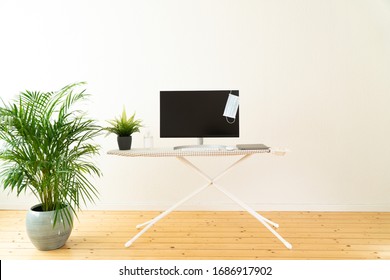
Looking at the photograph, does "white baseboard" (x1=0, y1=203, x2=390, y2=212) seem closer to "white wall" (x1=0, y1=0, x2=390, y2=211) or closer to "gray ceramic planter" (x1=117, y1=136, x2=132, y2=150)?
"white wall" (x1=0, y1=0, x2=390, y2=211)

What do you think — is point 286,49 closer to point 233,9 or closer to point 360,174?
point 233,9

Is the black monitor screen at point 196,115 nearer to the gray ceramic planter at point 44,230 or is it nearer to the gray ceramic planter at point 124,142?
the gray ceramic planter at point 124,142

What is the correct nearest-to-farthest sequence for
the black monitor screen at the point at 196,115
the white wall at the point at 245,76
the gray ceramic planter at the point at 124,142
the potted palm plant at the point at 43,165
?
the potted palm plant at the point at 43,165, the gray ceramic planter at the point at 124,142, the black monitor screen at the point at 196,115, the white wall at the point at 245,76

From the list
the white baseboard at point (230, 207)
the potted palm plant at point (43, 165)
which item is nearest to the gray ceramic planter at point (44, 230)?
the potted palm plant at point (43, 165)

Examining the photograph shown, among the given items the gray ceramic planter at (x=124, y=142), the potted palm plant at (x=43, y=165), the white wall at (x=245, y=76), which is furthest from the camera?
the white wall at (x=245, y=76)

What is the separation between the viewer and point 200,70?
9.78ft

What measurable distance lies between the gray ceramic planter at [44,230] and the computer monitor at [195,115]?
103cm

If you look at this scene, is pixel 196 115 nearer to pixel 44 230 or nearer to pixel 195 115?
pixel 195 115

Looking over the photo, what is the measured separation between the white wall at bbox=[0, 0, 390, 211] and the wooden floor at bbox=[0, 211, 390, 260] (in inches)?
8.6

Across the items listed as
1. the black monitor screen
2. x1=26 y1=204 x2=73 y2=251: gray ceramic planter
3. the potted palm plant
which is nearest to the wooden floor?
x1=26 y1=204 x2=73 y2=251: gray ceramic planter

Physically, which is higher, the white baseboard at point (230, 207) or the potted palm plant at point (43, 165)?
the potted palm plant at point (43, 165)

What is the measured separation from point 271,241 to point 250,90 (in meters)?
1.51

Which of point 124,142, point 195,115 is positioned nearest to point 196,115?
point 195,115

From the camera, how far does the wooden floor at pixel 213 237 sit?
204cm
